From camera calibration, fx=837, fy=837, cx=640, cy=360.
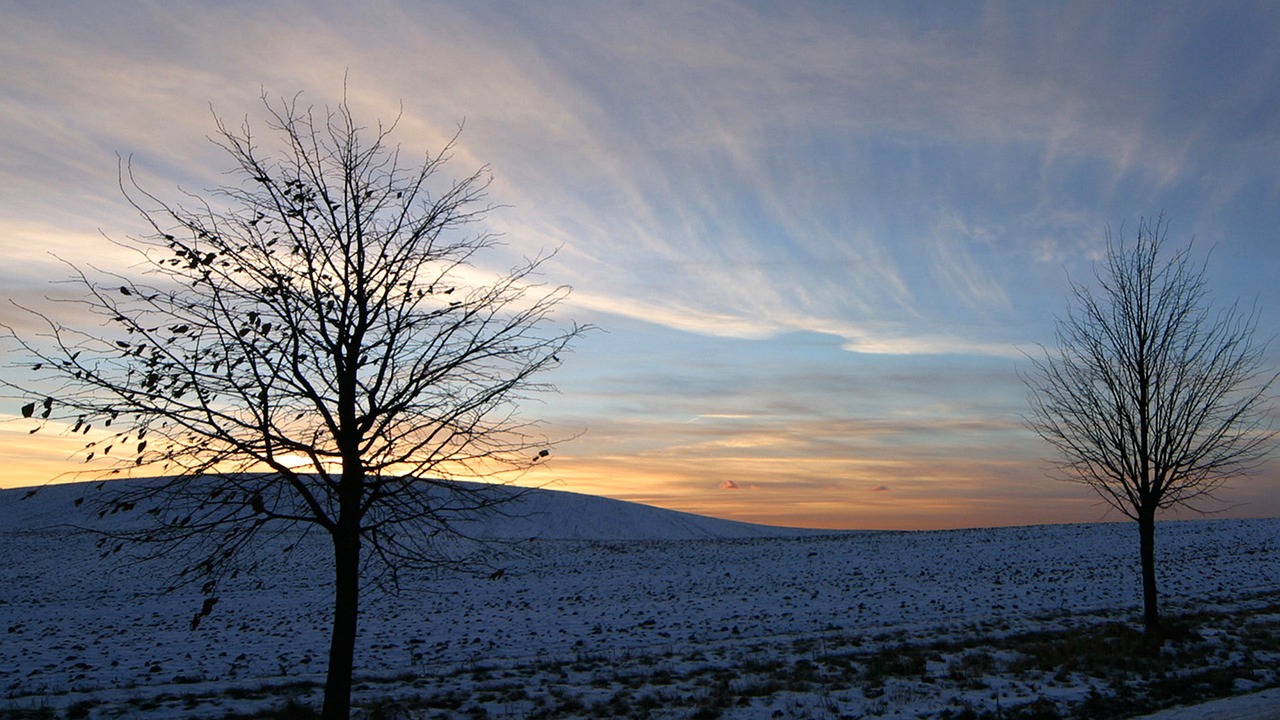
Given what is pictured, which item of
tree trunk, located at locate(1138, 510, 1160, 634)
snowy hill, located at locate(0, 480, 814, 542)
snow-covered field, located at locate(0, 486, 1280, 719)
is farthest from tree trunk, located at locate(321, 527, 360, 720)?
snowy hill, located at locate(0, 480, 814, 542)

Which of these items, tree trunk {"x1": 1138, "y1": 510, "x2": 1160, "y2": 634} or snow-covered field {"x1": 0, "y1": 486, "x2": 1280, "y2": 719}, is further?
tree trunk {"x1": 1138, "y1": 510, "x2": 1160, "y2": 634}

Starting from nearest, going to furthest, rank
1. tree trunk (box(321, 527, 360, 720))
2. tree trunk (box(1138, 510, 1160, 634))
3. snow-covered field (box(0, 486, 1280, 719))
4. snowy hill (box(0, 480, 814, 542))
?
1. tree trunk (box(321, 527, 360, 720))
2. snow-covered field (box(0, 486, 1280, 719))
3. tree trunk (box(1138, 510, 1160, 634))
4. snowy hill (box(0, 480, 814, 542))

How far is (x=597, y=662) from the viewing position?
18.7 meters

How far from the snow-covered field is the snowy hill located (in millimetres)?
29237

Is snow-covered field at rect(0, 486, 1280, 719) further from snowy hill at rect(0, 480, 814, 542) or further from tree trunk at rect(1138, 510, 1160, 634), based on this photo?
snowy hill at rect(0, 480, 814, 542)

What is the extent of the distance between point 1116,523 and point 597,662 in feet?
188

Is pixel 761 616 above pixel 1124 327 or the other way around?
the other way around

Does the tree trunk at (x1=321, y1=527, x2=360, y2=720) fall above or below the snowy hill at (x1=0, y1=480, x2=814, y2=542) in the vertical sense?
above

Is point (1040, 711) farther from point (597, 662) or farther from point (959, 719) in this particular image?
point (597, 662)

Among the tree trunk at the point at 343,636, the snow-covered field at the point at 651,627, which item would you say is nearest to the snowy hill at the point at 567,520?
the snow-covered field at the point at 651,627

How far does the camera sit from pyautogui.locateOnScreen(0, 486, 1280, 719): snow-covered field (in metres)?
14.1

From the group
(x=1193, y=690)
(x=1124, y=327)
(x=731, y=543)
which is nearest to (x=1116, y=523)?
(x=731, y=543)

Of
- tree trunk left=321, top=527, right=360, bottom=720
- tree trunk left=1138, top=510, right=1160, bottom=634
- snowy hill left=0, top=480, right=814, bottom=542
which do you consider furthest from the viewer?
snowy hill left=0, top=480, right=814, bottom=542

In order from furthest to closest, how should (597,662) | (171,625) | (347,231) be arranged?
(171,625) < (597,662) < (347,231)
